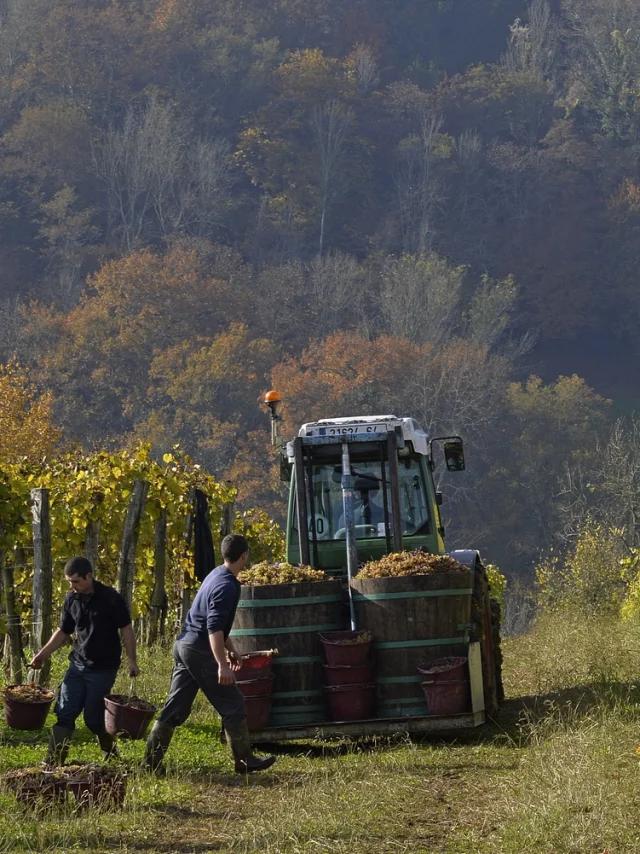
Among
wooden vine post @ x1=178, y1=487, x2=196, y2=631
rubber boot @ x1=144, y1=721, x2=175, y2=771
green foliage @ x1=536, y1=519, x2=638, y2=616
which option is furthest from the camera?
green foliage @ x1=536, y1=519, x2=638, y2=616

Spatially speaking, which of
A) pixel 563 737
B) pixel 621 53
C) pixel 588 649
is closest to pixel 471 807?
pixel 563 737

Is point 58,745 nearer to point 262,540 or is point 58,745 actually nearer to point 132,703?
point 132,703

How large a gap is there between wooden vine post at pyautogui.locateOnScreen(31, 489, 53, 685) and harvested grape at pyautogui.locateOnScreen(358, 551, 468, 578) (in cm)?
281

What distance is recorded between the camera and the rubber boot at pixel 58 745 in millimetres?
9570

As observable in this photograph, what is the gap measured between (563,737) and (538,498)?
195 feet

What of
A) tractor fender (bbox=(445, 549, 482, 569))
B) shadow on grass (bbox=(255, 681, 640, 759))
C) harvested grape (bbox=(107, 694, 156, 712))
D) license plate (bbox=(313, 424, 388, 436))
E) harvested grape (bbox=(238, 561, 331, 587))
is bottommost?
shadow on grass (bbox=(255, 681, 640, 759))

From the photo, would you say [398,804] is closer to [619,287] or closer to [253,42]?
[619,287]

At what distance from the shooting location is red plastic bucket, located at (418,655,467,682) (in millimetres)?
10891

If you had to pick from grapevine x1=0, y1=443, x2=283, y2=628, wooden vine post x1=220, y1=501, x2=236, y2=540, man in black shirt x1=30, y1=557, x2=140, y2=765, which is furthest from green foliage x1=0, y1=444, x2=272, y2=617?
man in black shirt x1=30, y1=557, x2=140, y2=765

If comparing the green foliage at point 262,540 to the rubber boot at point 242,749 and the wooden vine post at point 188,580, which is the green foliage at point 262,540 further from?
the rubber boot at point 242,749

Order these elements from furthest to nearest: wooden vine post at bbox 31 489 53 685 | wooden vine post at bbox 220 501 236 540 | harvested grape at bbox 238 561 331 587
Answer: wooden vine post at bbox 220 501 236 540 < wooden vine post at bbox 31 489 53 685 < harvested grape at bbox 238 561 331 587

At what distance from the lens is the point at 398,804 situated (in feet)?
29.0

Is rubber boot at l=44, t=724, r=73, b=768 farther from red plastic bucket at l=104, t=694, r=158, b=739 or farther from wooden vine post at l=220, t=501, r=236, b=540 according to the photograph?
wooden vine post at l=220, t=501, r=236, b=540

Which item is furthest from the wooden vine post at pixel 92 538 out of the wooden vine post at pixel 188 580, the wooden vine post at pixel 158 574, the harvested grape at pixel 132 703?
the harvested grape at pixel 132 703
